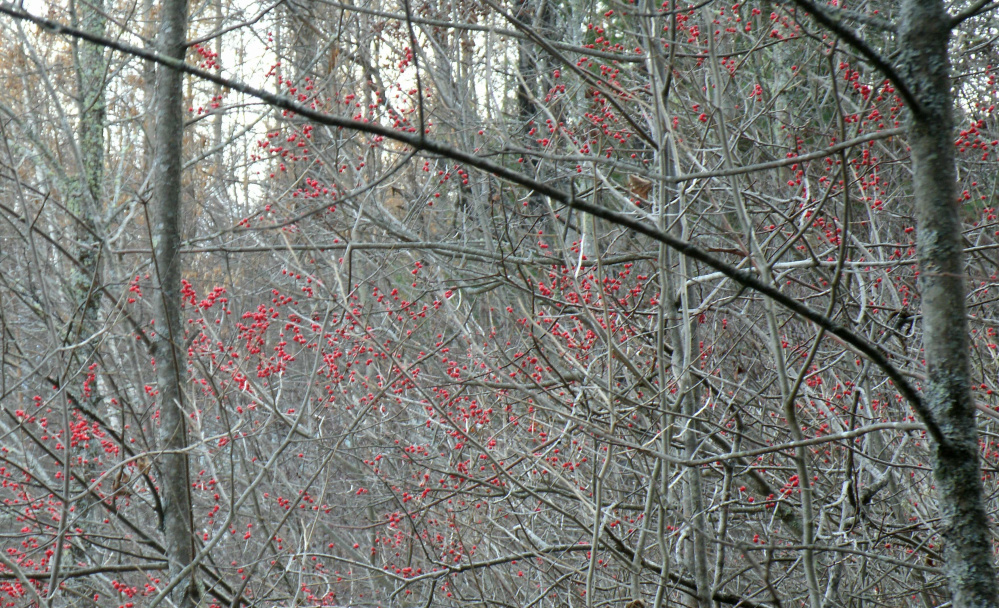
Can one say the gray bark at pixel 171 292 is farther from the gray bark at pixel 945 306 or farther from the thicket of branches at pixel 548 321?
the gray bark at pixel 945 306

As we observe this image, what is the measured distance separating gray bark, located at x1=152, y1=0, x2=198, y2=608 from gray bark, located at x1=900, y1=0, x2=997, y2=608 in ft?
8.08

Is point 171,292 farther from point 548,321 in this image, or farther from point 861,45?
point 861,45

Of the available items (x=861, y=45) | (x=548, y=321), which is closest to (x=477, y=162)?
(x=861, y=45)

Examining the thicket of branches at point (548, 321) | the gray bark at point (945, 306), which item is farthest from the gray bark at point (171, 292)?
the gray bark at point (945, 306)

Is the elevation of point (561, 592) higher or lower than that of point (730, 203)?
lower

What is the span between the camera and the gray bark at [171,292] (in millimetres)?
3092

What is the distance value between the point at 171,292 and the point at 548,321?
7.00ft

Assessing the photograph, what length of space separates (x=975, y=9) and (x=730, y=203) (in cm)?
479

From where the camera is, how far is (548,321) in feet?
15.3

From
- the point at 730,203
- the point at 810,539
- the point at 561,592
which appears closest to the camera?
the point at 810,539

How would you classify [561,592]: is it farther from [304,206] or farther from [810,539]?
[304,206]

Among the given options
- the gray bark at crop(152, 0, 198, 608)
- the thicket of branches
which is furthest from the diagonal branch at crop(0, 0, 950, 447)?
the gray bark at crop(152, 0, 198, 608)

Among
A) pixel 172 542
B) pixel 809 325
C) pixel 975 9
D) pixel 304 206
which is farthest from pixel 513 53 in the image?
pixel 975 9

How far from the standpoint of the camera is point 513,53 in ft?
26.0
